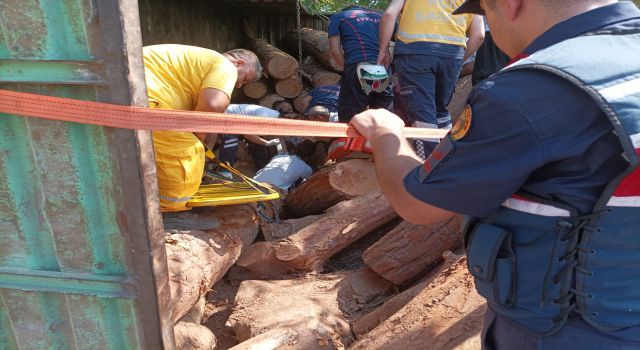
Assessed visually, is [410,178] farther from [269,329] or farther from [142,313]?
[269,329]

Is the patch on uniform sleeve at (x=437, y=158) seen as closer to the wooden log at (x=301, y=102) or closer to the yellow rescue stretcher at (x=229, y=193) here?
the yellow rescue stretcher at (x=229, y=193)

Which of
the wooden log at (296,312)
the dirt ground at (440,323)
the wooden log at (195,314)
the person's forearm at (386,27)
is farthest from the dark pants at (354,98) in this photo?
the dirt ground at (440,323)

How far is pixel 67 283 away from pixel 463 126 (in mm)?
1543

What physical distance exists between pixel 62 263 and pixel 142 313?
347 mm

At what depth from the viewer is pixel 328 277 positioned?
152 inches

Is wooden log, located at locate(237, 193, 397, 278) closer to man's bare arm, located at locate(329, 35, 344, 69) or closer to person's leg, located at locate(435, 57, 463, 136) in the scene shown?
person's leg, located at locate(435, 57, 463, 136)

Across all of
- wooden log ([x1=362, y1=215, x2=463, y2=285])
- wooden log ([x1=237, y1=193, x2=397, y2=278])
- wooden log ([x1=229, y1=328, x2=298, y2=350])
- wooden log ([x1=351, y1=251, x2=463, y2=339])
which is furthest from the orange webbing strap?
wooden log ([x1=237, y1=193, x2=397, y2=278])

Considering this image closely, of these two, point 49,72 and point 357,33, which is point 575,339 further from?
point 357,33

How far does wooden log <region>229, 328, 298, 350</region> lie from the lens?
274 cm

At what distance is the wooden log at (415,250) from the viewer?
3.52 meters

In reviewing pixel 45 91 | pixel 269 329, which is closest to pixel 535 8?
pixel 45 91

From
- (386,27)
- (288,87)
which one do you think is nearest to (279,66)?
(288,87)

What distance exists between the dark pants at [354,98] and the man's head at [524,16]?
380 centimetres

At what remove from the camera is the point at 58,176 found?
1770 mm
